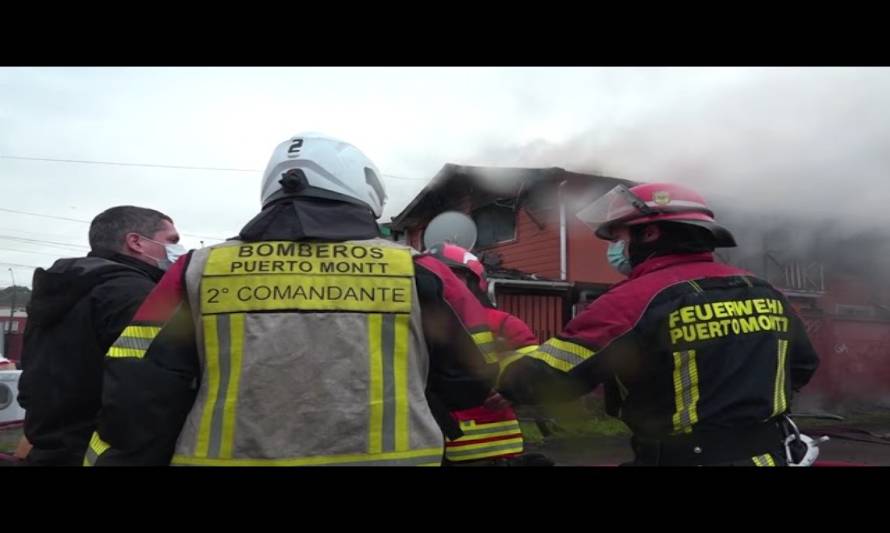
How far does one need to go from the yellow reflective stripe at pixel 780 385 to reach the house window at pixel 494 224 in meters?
12.8

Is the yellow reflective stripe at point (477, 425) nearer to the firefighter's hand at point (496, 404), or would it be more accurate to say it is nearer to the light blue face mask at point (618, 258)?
the firefighter's hand at point (496, 404)

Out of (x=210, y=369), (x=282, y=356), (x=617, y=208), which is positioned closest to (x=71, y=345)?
(x=210, y=369)

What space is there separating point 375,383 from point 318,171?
653mm

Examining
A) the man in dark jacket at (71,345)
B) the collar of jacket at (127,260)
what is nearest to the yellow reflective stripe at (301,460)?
the man in dark jacket at (71,345)

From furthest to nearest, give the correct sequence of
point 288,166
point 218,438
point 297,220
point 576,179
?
1. point 576,179
2. point 288,166
3. point 297,220
4. point 218,438

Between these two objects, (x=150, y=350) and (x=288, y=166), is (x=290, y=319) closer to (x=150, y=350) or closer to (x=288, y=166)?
(x=150, y=350)

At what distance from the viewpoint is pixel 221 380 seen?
1671mm

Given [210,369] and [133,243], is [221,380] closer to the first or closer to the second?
[210,369]

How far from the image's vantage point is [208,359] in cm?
169

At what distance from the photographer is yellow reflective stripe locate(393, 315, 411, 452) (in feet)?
5.61

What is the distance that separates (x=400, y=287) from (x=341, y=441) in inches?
16.9

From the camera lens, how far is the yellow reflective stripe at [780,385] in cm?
212

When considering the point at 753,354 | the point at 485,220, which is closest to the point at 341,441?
the point at 753,354

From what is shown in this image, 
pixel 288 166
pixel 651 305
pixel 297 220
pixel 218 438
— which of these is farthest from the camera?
pixel 651 305
